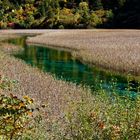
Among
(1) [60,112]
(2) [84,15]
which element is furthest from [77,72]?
(2) [84,15]

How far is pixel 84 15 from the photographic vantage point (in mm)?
143750

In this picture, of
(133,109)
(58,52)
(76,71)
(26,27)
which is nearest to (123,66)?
(76,71)

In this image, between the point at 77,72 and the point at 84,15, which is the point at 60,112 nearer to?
the point at 77,72

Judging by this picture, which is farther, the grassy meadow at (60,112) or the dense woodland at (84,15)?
the dense woodland at (84,15)

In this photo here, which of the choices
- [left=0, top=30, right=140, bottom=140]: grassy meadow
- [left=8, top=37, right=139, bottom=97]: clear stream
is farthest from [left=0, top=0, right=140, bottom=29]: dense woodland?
[left=0, top=30, right=140, bottom=140]: grassy meadow

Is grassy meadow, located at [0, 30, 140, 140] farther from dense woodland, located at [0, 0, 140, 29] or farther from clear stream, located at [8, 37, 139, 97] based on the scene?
dense woodland, located at [0, 0, 140, 29]

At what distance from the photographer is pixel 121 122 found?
453 inches

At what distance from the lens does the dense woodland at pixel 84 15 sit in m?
136

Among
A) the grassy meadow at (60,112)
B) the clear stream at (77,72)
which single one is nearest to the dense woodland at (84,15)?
the clear stream at (77,72)

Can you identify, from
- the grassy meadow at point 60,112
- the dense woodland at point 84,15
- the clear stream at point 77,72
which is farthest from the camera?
the dense woodland at point 84,15

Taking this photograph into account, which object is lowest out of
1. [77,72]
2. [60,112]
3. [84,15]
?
[84,15]

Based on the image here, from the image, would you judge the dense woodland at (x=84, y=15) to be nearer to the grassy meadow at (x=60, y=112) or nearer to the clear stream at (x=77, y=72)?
the clear stream at (x=77, y=72)

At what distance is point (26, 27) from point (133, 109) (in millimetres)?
139186

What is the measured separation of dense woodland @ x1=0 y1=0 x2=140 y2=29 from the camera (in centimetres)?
13650
